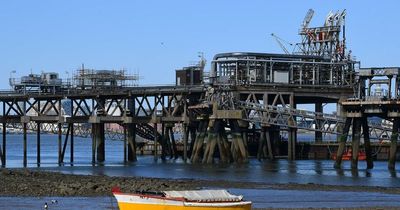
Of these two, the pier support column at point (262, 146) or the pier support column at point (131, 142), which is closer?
the pier support column at point (262, 146)

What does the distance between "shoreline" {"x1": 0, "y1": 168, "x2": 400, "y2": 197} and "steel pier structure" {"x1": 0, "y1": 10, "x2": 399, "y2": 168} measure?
80.3ft

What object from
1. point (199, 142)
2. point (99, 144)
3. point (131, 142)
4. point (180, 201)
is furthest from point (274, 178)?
point (99, 144)

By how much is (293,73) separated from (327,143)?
1018 centimetres

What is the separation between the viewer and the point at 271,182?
82.3 meters

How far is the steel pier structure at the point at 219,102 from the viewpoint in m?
115

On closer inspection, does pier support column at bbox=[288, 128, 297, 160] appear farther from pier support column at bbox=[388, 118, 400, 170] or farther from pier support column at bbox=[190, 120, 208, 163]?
pier support column at bbox=[388, 118, 400, 170]

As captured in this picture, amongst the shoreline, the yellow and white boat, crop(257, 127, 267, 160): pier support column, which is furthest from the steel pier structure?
the yellow and white boat

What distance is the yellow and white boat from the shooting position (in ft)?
164

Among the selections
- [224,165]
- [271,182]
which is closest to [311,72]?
[224,165]

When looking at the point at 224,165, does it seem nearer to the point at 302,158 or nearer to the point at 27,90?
the point at 302,158

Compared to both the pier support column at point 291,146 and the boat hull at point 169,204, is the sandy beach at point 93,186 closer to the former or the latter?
the boat hull at point 169,204

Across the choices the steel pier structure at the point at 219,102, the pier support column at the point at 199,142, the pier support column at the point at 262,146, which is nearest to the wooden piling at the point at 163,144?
the steel pier structure at the point at 219,102

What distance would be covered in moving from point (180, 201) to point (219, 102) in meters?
66.4

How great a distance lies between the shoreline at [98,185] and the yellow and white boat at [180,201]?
17.1 m
